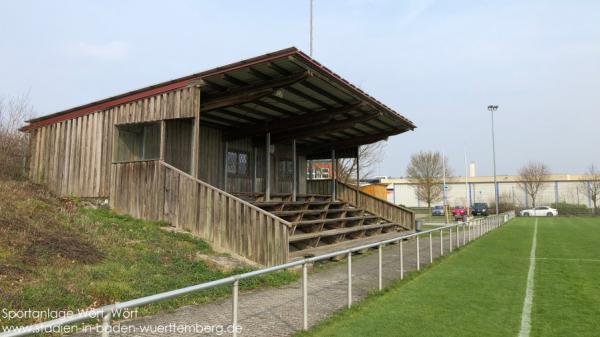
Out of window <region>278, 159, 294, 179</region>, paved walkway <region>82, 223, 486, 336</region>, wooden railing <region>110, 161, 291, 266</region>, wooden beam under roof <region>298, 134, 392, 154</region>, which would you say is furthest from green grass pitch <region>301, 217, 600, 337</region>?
window <region>278, 159, 294, 179</region>

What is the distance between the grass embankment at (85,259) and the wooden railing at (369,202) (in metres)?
11.6

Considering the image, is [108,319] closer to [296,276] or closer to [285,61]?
[296,276]

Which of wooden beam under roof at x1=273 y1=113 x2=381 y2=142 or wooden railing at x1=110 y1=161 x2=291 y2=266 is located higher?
wooden beam under roof at x1=273 y1=113 x2=381 y2=142

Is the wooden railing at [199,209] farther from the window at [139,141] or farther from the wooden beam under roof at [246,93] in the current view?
the wooden beam under roof at [246,93]

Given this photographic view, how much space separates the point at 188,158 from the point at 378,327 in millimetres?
10029

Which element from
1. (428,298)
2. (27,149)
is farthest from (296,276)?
(27,149)

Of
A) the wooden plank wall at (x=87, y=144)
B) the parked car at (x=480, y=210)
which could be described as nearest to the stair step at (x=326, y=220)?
the wooden plank wall at (x=87, y=144)

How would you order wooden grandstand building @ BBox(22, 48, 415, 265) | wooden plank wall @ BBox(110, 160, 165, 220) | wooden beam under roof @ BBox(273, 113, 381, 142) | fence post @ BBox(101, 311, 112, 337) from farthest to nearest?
wooden beam under roof @ BBox(273, 113, 381, 142)
wooden plank wall @ BBox(110, 160, 165, 220)
wooden grandstand building @ BBox(22, 48, 415, 265)
fence post @ BBox(101, 311, 112, 337)

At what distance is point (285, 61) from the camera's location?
10.6 metres

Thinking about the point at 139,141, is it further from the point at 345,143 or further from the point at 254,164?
the point at 345,143

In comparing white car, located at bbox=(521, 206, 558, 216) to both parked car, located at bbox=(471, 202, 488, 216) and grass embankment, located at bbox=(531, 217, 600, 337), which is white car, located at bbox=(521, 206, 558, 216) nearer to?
parked car, located at bbox=(471, 202, 488, 216)

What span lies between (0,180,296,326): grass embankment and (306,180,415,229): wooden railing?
11606 mm

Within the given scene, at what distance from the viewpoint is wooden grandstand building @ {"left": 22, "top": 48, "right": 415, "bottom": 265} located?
1061 centimetres

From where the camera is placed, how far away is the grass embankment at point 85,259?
20.5 ft
